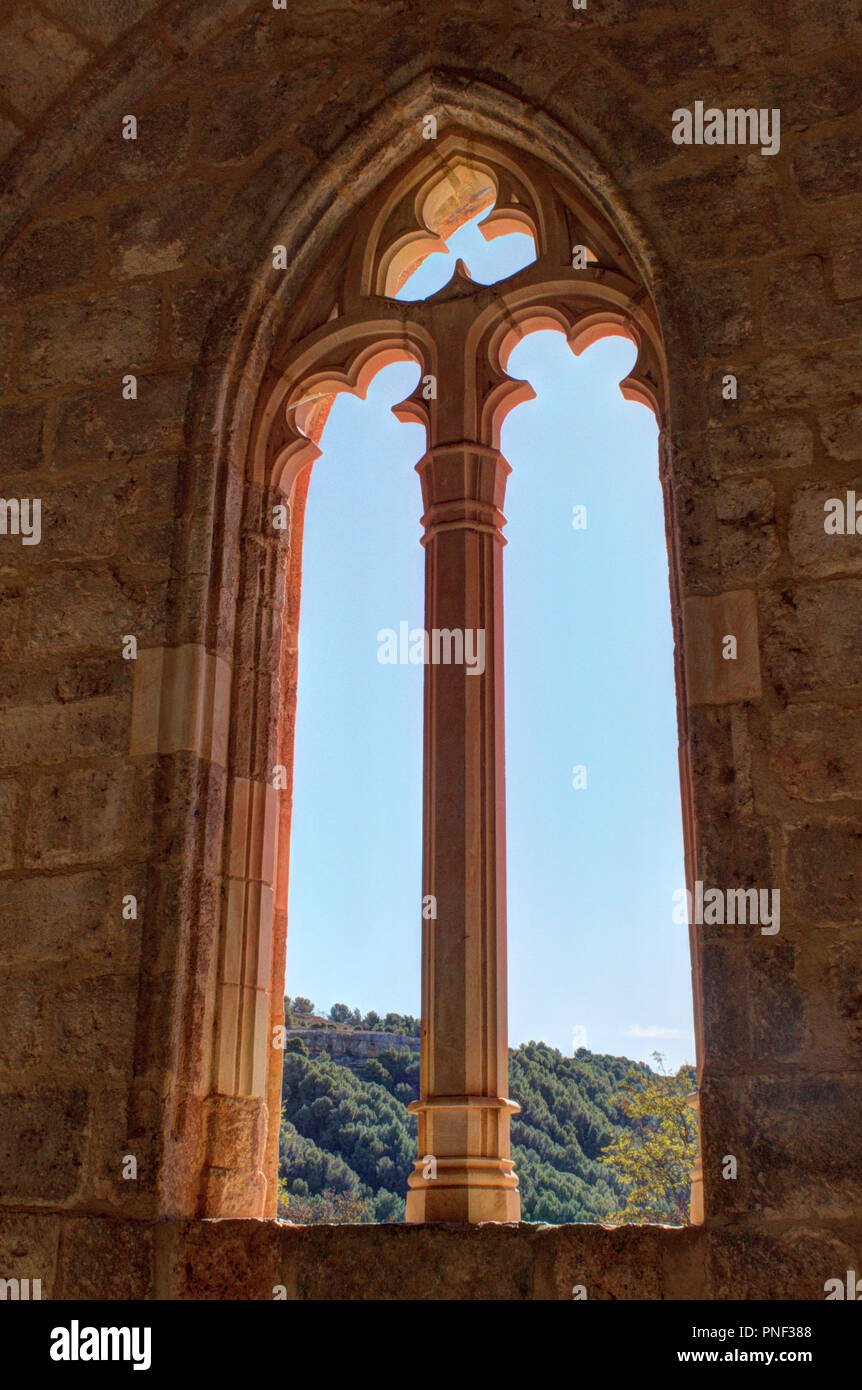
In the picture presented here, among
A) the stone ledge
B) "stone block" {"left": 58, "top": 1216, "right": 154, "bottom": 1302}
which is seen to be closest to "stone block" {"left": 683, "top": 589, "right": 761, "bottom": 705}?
the stone ledge

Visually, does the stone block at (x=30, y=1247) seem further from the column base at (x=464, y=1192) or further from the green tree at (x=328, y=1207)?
the column base at (x=464, y=1192)

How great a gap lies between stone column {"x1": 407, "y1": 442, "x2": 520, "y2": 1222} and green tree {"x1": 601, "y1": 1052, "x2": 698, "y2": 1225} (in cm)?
30

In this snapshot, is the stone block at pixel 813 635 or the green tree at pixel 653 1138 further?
the green tree at pixel 653 1138

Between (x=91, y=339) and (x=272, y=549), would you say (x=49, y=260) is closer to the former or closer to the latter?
(x=91, y=339)

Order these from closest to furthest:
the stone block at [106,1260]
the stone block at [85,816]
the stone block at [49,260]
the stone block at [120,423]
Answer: the stone block at [106,1260] < the stone block at [85,816] < the stone block at [120,423] < the stone block at [49,260]

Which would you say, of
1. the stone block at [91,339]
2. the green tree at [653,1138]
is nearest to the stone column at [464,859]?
the green tree at [653,1138]

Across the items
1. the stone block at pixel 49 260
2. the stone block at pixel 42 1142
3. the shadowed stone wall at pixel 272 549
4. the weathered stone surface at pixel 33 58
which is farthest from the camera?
the weathered stone surface at pixel 33 58

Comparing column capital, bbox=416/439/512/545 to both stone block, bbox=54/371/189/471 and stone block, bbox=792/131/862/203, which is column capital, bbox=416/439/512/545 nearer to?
stone block, bbox=54/371/189/471

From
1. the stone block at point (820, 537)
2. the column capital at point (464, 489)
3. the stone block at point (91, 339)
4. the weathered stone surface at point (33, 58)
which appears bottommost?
the stone block at point (820, 537)

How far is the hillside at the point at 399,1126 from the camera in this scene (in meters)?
2.72

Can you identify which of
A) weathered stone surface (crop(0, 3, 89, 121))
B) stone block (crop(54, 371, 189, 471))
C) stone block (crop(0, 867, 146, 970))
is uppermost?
weathered stone surface (crop(0, 3, 89, 121))

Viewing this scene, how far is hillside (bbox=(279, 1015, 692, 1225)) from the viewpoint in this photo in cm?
272

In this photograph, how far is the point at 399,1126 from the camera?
293 centimetres

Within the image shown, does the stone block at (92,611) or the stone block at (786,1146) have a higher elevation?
the stone block at (92,611)
